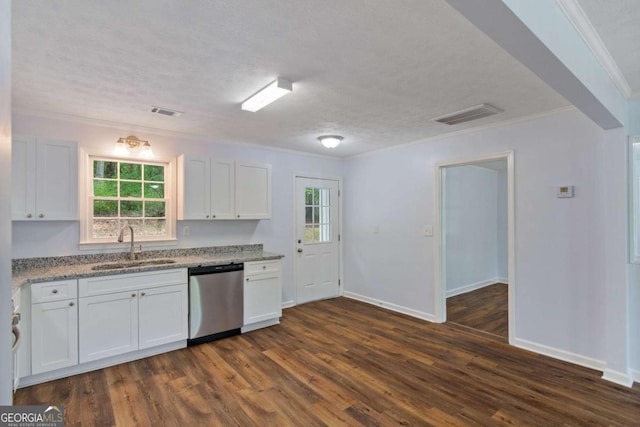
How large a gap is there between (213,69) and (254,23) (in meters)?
0.67

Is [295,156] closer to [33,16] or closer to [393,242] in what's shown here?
[393,242]

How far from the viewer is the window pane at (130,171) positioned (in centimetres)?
373

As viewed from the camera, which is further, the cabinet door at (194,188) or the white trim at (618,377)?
the cabinet door at (194,188)

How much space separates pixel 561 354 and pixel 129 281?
4194mm

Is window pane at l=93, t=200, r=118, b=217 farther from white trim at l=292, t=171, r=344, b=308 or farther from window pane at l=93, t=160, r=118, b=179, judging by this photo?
white trim at l=292, t=171, r=344, b=308

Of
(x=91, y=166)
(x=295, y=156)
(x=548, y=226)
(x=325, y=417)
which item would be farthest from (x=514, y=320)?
(x=91, y=166)

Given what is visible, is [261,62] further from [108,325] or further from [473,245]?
[473,245]

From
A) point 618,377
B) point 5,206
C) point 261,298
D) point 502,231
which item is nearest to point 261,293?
point 261,298

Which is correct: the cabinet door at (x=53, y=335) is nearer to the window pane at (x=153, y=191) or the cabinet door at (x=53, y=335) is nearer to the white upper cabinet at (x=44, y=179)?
the white upper cabinet at (x=44, y=179)

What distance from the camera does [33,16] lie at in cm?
170

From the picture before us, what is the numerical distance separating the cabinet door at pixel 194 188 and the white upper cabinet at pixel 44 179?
98cm

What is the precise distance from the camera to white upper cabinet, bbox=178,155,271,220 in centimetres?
380

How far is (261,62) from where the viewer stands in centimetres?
219

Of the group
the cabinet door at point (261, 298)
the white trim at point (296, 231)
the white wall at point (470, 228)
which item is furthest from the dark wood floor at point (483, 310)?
the cabinet door at point (261, 298)
